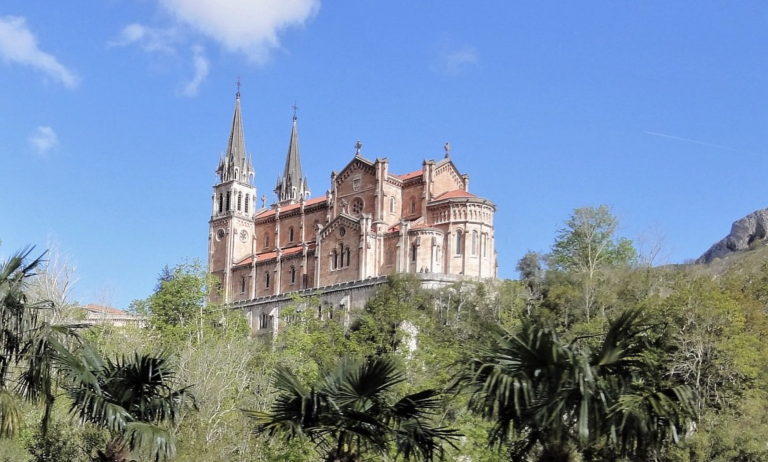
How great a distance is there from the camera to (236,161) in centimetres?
9206

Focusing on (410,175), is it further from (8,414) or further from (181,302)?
(8,414)

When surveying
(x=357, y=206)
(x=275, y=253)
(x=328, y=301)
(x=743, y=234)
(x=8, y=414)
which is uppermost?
(x=743, y=234)

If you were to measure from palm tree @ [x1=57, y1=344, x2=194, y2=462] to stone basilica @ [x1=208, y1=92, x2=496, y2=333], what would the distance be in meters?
49.4

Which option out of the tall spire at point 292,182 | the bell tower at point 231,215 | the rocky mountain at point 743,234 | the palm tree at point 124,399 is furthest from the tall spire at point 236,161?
the palm tree at point 124,399

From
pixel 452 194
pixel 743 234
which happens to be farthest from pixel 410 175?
pixel 743 234

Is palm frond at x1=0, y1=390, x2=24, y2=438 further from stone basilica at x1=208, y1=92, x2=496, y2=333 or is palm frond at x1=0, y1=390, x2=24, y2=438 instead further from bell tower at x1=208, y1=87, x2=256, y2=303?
bell tower at x1=208, y1=87, x2=256, y2=303

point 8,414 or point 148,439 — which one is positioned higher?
point 8,414

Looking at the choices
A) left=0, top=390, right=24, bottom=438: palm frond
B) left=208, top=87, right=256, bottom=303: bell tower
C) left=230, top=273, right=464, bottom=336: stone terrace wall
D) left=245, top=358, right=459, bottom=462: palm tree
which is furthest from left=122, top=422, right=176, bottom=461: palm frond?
left=208, top=87, right=256, bottom=303: bell tower

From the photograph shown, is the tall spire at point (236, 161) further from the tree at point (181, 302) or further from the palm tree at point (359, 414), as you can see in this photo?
the palm tree at point (359, 414)

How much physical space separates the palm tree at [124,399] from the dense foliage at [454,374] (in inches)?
2.4

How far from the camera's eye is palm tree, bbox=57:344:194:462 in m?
17.6

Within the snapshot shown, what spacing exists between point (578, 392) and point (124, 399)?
28.8 feet

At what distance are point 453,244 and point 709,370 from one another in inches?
1282

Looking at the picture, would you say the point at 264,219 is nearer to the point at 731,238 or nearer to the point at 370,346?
the point at 370,346
